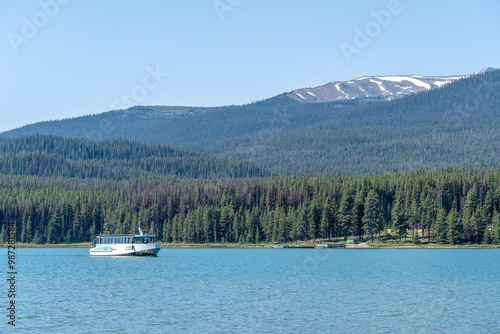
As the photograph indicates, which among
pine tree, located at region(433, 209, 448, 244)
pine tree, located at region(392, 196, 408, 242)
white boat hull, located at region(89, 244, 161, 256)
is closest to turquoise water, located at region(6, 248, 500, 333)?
white boat hull, located at region(89, 244, 161, 256)

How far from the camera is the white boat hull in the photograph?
14288 centimetres

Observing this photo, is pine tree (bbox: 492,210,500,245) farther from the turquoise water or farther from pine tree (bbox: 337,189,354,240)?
the turquoise water

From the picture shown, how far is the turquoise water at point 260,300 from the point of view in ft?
171

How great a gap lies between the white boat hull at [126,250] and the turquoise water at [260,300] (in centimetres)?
3689

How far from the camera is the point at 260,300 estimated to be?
2579 inches

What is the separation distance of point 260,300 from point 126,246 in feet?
276

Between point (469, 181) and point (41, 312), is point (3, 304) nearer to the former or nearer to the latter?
point (41, 312)

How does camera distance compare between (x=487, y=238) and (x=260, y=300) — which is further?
(x=487, y=238)

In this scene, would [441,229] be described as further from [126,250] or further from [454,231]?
[126,250]

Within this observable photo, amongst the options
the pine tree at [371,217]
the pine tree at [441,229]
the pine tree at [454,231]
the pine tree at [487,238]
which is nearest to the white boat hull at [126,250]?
the pine tree at [371,217]

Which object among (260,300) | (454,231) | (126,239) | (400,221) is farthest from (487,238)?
(260,300)

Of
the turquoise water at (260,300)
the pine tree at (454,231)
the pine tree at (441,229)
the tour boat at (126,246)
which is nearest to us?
the turquoise water at (260,300)

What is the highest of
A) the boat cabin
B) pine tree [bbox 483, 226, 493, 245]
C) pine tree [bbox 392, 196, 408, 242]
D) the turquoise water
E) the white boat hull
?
pine tree [bbox 392, 196, 408, 242]

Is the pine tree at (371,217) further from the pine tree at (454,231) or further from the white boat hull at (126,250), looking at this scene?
the white boat hull at (126,250)
